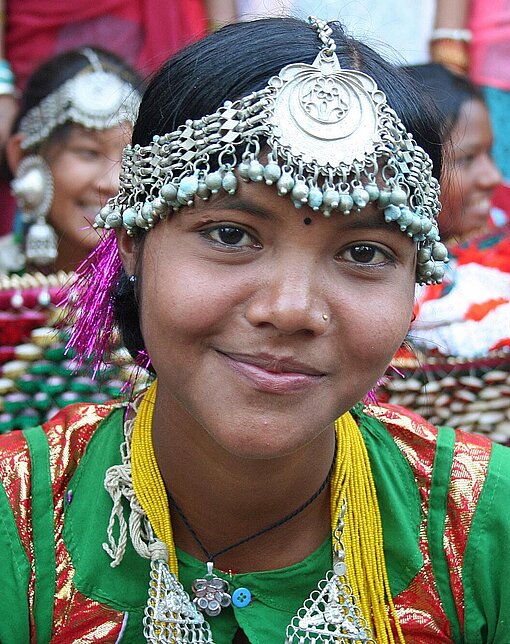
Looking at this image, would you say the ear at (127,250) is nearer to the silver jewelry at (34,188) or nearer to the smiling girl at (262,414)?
the smiling girl at (262,414)

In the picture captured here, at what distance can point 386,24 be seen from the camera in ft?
15.3

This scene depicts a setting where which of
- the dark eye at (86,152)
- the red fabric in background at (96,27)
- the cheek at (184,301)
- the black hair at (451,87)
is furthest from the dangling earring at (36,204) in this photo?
the cheek at (184,301)

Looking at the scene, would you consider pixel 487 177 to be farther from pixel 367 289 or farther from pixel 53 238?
pixel 367 289

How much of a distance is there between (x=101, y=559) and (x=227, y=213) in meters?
0.71

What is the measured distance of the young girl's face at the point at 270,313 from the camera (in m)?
1.48

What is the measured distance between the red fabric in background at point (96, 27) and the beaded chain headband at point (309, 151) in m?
2.98

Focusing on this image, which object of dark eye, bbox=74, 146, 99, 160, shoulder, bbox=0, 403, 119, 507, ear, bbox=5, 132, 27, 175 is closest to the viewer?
shoulder, bbox=0, 403, 119, 507

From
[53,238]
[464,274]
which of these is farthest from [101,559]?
[53,238]

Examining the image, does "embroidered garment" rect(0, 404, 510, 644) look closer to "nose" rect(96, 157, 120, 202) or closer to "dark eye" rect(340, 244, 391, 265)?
"dark eye" rect(340, 244, 391, 265)

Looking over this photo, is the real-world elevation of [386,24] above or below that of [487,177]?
above

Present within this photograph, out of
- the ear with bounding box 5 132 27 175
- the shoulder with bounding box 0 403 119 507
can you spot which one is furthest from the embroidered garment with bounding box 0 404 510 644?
the ear with bounding box 5 132 27 175

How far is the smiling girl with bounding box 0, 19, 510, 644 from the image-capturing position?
1.49 m

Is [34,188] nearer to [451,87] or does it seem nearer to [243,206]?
[451,87]

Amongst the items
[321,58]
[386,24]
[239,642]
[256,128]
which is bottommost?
[239,642]
